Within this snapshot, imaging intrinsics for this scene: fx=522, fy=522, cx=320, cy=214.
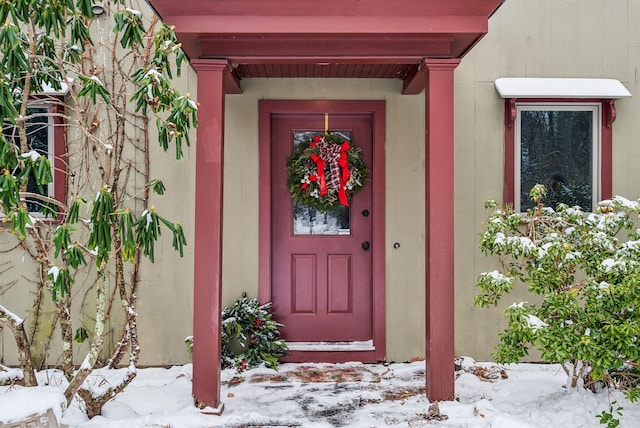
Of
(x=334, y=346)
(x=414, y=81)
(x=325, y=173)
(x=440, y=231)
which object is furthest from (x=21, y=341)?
(x=414, y=81)

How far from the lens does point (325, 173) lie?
462 centimetres

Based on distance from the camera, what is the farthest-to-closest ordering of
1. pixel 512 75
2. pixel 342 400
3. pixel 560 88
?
1. pixel 512 75
2. pixel 560 88
3. pixel 342 400

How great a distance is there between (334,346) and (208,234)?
5.83ft

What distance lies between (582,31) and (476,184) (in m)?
1.63

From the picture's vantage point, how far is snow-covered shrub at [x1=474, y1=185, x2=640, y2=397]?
9.84 ft

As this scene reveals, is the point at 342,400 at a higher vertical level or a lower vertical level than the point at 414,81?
lower

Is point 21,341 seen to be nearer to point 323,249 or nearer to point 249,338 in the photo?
point 249,338

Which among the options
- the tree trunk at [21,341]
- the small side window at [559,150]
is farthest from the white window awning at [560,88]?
the tree trunk at [21,341]

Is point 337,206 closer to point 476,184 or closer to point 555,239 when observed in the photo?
point 476,184

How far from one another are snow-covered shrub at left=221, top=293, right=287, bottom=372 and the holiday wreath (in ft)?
3.46

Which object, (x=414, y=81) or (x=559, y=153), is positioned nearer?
(x=414, y=81)

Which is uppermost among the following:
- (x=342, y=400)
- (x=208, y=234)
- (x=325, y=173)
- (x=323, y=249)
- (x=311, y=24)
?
(x=311, y=24)

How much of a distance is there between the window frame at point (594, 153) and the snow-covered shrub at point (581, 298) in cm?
80

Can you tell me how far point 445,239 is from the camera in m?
3.55
